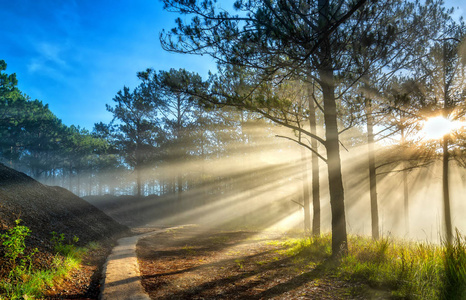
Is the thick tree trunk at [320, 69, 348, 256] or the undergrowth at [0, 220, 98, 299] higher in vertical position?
the thick tree trunk at [320, 69, 348, 256]

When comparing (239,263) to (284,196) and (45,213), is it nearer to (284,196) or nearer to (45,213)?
(45,213)

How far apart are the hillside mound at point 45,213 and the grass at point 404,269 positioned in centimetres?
507

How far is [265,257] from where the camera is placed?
557 cm

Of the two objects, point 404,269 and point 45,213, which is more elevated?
point 45,213

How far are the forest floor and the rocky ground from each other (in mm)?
899

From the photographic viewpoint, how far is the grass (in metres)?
2.78

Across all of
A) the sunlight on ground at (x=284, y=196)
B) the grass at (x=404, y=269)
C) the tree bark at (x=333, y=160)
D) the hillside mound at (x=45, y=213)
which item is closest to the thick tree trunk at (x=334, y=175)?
the tree bark at (x=333, y=160)

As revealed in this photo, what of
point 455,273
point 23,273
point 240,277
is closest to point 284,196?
point 240,277

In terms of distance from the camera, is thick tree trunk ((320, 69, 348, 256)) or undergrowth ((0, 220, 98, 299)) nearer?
undergrowth ((0, 220, 98, 299))

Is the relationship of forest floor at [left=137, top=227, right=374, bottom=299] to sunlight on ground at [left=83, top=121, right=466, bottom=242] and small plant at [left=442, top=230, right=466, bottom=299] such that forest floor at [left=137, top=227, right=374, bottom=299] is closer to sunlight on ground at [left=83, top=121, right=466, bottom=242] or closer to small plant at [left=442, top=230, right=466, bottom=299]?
small plant at [left=442, top=230, right=466, bottom=299]

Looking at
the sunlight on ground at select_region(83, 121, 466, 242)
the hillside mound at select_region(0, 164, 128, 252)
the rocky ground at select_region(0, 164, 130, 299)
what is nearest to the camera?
the rocky ground at select_region(0, 164, 130, 299)

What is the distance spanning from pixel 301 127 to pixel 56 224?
7098mm

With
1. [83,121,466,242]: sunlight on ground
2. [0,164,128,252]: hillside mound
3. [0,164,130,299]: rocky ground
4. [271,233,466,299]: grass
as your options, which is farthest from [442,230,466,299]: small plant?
[83,121,466,242]: sunlight on ground

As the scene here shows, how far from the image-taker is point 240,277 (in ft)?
13.7
